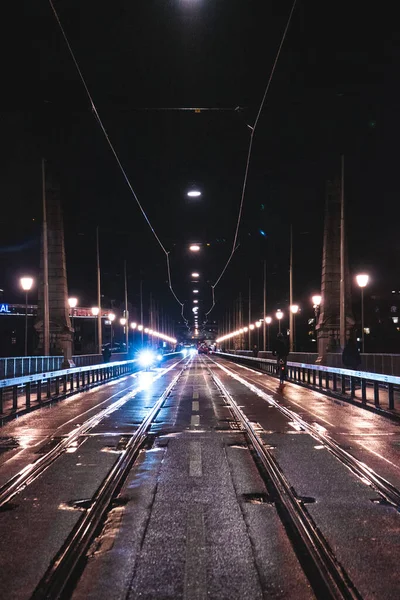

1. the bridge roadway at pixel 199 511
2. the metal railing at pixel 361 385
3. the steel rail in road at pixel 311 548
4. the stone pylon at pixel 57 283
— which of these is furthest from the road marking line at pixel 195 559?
the stone pylon at pixel 57 283

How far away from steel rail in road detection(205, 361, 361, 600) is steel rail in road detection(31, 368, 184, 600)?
165 cm

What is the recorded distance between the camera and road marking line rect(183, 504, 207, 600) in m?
3.98

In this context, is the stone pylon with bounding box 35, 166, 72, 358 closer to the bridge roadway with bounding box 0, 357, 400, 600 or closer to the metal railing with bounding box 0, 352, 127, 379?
the metal railing with bounding box 0, 352, 127, 379

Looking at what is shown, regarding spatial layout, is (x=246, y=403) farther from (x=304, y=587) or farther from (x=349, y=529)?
(x=304, y=587)

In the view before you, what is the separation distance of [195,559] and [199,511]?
4.67ft

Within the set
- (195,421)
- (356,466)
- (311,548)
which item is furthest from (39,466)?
(195,421)

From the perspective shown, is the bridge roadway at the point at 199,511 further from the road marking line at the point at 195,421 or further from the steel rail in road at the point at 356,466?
the road marking line at the point at 195,421

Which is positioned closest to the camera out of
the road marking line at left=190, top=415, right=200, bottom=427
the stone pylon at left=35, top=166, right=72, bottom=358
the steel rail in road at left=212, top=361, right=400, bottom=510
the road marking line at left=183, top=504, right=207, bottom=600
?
the road marking line at left=183, top=504, right=207, bottom=600

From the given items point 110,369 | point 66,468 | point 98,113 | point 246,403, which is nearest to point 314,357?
point 110,369

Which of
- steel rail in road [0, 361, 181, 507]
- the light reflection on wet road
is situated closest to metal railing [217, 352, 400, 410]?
the light reflection on wet road

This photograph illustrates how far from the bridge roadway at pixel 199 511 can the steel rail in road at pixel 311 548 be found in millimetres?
32

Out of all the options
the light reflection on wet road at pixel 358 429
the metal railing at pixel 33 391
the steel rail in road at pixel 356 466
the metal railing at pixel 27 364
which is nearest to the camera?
the steel rail in road at pixel 356 466

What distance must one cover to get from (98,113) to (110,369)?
19958mm

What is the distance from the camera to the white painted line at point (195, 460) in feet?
26.0
